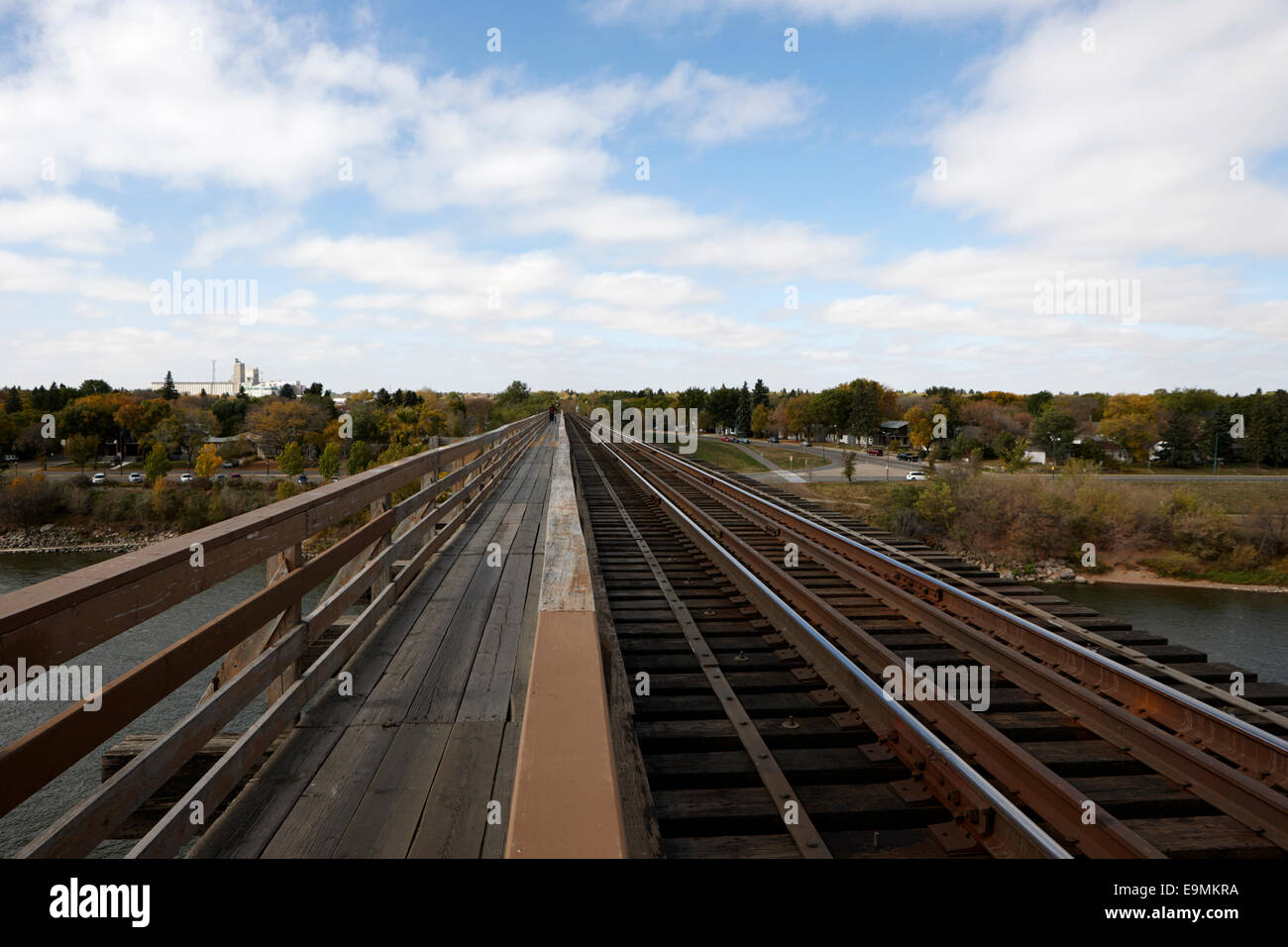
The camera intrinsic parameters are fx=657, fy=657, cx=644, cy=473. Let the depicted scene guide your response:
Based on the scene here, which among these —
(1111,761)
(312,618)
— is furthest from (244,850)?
(1111,761)

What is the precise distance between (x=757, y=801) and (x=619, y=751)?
2.40 ft

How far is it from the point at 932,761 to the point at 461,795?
2.35m

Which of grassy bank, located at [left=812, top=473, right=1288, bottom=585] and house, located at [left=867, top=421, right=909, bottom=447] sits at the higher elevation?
house, located at [left=867, top=421, right=909, bottom=447]

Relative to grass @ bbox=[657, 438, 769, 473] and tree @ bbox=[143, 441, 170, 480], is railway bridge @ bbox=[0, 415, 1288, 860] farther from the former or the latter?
tree @ bbox=[143, 441, 170, 480]

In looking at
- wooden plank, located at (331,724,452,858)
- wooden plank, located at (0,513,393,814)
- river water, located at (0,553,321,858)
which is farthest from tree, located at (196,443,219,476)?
wooden plank, located at (0,513,393,814)

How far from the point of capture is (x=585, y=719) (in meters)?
1.51

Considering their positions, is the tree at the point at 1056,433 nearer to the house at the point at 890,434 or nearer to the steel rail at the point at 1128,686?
the house at the point at 890,434

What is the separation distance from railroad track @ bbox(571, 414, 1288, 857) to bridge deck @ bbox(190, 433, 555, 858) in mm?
901

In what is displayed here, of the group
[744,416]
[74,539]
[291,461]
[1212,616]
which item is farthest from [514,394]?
[1212,616]

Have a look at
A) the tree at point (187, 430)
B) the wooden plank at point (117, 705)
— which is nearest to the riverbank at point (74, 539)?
the tree at point (187, 430)

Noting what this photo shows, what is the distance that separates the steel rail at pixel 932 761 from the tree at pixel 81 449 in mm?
99465

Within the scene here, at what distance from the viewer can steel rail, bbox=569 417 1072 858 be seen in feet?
9.40

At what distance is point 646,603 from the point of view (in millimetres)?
6586

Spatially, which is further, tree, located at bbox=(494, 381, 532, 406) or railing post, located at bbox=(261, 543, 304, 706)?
tree, located at bbox=(494, 381, 532, 406)
